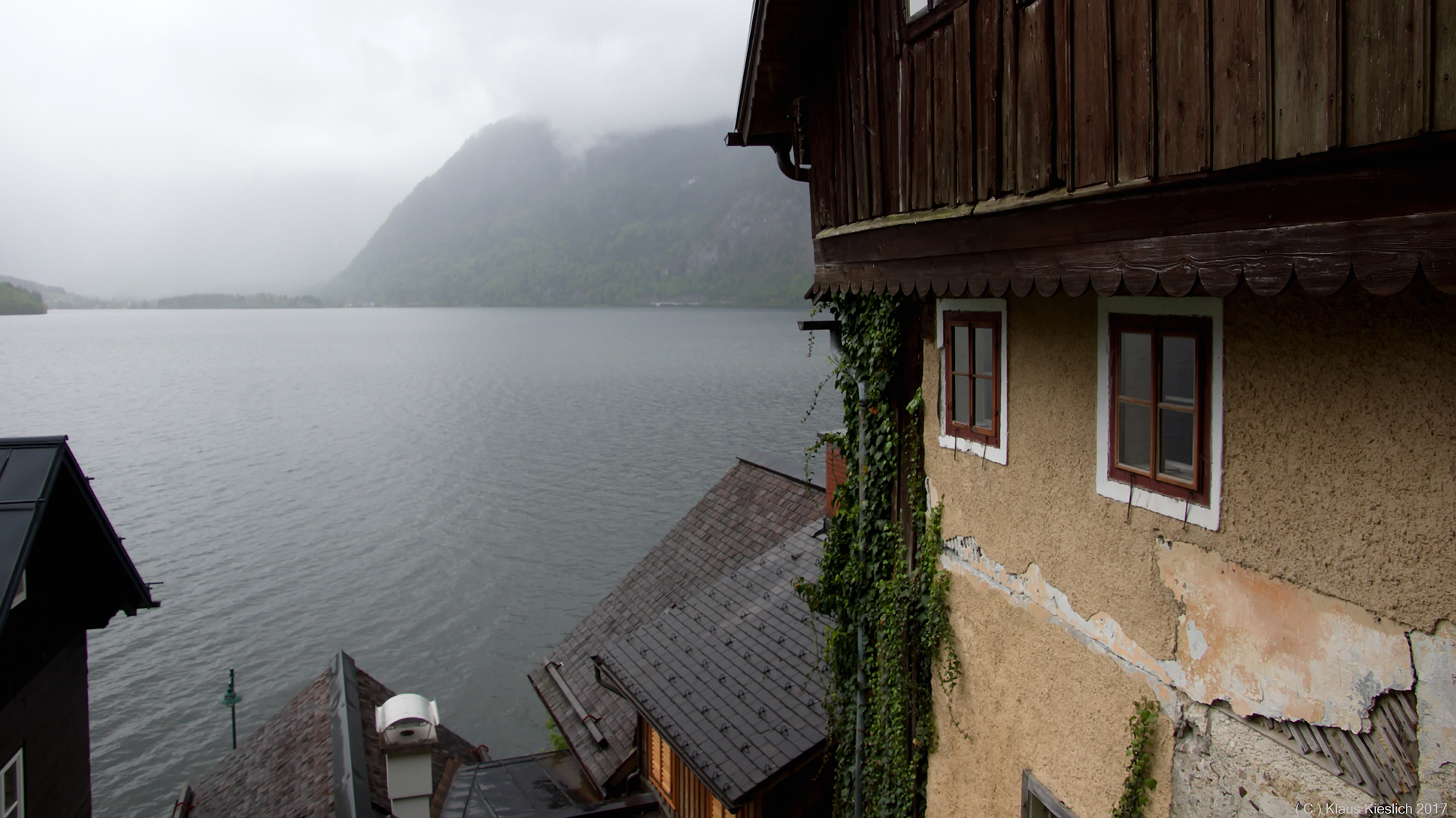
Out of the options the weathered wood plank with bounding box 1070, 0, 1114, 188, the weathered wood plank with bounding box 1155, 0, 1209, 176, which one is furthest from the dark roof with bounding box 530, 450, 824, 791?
the weathered wood plank with bounding box 1155, 0, 1209, 176

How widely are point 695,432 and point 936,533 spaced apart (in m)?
44.6

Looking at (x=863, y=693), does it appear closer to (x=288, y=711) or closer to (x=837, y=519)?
(x=837, y=519)

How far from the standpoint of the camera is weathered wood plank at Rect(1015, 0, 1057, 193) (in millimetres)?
4539

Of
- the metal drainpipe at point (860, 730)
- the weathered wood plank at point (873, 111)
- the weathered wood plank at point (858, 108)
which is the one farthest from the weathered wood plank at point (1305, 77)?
the metal drainpipe at point (860, 730)

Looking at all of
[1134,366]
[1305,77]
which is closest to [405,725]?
[1134,366]

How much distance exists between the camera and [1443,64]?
9.29ft

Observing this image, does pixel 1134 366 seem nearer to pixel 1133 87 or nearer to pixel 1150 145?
pixel 1150 145

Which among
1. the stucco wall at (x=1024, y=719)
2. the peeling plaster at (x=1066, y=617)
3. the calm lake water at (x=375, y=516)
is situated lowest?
the calm lake water at (x=375, y=516)

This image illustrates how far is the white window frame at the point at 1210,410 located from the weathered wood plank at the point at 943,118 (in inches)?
47.1

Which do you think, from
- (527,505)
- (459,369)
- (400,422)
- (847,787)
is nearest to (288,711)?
(847,787)

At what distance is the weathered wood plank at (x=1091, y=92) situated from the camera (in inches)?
164

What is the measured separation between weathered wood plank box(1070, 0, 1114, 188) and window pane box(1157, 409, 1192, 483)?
1.16 meters

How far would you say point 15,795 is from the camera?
8594mm

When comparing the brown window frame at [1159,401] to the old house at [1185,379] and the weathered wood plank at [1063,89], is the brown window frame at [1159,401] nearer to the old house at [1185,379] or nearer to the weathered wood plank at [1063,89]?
the old house at [1185,379]
